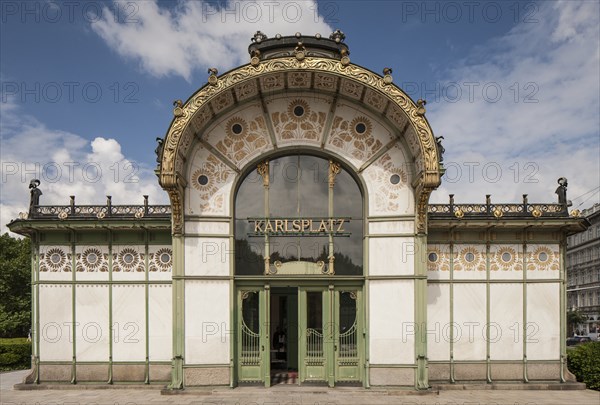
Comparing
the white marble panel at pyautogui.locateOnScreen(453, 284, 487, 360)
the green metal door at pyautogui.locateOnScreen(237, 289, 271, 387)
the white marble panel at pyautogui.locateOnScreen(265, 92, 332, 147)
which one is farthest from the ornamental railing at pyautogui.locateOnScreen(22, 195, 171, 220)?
the white marble panel at pyautogui.locateOnScreen(453, 284, 487, 360)

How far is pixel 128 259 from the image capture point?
1396 cm

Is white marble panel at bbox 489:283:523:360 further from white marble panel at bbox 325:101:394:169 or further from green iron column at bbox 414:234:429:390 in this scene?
white marble panel at bbox 325:101:394:169

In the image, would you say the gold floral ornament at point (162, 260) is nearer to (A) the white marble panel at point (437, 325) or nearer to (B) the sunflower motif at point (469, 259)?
(A) the white marble panel at point (437, 325)

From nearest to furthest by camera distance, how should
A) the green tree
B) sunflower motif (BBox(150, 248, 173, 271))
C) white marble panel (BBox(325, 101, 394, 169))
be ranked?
white marble panel (BBox(325, 101, 394, 169)) → sunflower motif (BBox(150, 248, 173, 271)) → the green tree

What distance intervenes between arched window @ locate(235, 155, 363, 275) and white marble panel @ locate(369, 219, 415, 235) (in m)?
0.43

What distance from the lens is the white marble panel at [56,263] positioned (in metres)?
14.0

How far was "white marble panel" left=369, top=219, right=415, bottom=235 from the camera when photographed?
13.3m

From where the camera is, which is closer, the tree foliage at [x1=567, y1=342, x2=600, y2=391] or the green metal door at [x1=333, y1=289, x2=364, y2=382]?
the green metal door at [x1=333, y1=289, x2=364, y2=382]

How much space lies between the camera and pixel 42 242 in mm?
14078

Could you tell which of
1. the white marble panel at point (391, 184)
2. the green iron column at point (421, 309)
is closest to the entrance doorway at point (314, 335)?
the green iron column at point (421, 309)

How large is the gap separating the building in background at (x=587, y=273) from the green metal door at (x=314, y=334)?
5381 centimetres

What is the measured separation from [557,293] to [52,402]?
48.2 feet

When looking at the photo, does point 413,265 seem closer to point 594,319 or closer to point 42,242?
point 42,242

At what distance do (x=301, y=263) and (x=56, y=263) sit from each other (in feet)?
24.8
